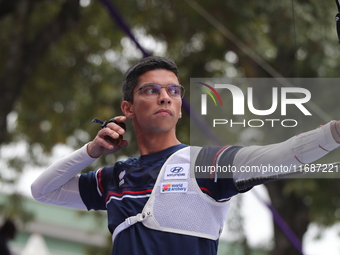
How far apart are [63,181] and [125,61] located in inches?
321

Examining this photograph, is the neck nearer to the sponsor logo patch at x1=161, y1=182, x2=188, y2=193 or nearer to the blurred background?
the sponsor logo patch at x1=161, y1=182, x2=188, y2=193

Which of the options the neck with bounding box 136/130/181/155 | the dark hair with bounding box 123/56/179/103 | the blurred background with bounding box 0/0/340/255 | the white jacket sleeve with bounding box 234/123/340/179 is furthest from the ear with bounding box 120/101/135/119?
the blurred background with bounding box 0/0/340/255

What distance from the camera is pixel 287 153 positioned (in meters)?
2.37

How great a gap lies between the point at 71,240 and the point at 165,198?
2100cm

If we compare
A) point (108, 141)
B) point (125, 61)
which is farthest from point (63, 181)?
point (125, 61)

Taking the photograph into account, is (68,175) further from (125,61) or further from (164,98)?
(125,61)

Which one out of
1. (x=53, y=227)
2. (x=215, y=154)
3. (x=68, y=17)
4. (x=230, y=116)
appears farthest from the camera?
(x=53, y=227)

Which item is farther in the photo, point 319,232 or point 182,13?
point 319,232

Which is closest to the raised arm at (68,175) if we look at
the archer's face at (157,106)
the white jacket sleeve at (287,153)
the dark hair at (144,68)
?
the archer's face at (157,106)

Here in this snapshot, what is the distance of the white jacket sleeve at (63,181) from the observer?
297cm

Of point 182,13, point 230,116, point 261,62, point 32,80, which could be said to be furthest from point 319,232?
point 230,116

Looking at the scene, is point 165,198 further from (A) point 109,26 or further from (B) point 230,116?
(A) point 109,26

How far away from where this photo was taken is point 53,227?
73.3 feet

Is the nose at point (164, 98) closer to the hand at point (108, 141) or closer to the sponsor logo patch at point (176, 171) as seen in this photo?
the hand at point (108, 141)
